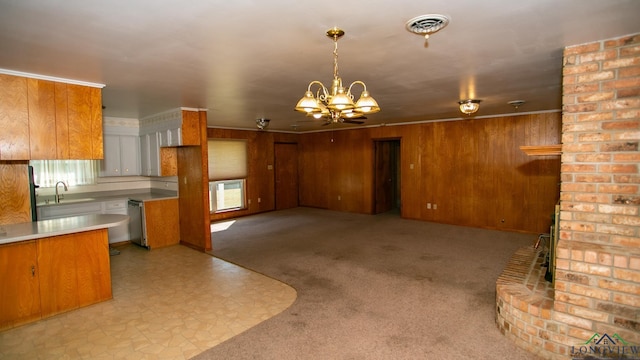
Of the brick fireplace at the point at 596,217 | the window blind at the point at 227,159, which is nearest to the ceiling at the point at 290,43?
the brick fireplace at the point at 596,217

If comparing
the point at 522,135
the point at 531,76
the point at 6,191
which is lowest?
the point at 6,191

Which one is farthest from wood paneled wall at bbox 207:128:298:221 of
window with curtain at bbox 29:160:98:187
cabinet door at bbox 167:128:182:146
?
window with curtain at bbox 29:160:98:187

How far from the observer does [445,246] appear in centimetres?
523

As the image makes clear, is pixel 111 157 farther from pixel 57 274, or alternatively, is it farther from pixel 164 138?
pixel 57 274

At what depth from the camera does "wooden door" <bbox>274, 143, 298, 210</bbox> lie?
29.8ft

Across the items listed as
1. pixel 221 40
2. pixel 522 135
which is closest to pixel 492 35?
pixel 221 40

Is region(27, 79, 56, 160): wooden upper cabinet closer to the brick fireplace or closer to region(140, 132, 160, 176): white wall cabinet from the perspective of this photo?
region(140, 132, 160, 176): white wall cabinet

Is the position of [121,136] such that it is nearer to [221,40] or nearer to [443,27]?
Result: [221,40]

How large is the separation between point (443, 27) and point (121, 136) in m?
5.92

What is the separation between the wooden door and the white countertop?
18.4 feet

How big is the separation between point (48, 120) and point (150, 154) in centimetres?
267

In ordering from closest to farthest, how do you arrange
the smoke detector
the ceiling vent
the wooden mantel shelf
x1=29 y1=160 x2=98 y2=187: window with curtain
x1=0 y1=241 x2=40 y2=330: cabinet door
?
the ceiling vent < the wooden mantel shelf < x1=0 y1=241 x2=40 y2=330: cabinet door < the smoke detector < x1=29 y1=160 x2=98 y2=187: window with curtain

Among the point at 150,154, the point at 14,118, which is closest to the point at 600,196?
the point at 14,118

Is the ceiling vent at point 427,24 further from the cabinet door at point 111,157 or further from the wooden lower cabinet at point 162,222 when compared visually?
the cabinet door at point 111,157
